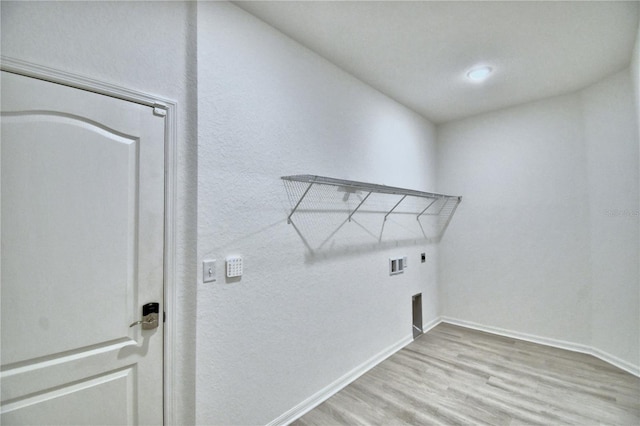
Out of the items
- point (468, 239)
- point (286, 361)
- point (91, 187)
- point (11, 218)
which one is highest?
point (91, 187)

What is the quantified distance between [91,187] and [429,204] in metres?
3.35

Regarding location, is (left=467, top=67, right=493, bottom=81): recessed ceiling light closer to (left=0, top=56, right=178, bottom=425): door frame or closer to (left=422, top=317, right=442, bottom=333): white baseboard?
(left=0, top=56, right=178, bottom=425): door frame

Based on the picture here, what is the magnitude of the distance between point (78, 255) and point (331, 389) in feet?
6.29

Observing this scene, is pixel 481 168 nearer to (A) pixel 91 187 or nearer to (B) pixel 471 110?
(B) pixel 471 110

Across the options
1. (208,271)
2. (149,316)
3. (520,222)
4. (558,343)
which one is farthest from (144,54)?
(558,343)

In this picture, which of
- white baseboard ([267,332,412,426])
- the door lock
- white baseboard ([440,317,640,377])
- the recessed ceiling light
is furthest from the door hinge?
white baseboard ([440,317,640,377])

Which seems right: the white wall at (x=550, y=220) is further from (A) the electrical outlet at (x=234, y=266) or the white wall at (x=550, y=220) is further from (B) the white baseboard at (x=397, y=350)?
(A) the electrical outlet at (x=234, y=266)

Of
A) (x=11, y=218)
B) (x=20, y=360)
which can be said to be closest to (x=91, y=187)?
(x=11, y=218)

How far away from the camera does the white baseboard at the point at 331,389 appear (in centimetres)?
188

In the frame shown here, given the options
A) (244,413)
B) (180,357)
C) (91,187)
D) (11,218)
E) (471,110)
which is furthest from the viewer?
(471,110)

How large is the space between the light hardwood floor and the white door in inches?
48.4

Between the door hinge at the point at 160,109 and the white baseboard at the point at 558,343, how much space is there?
12.7 feet

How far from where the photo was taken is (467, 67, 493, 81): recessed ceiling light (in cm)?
243

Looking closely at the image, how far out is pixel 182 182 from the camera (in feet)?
4.83
